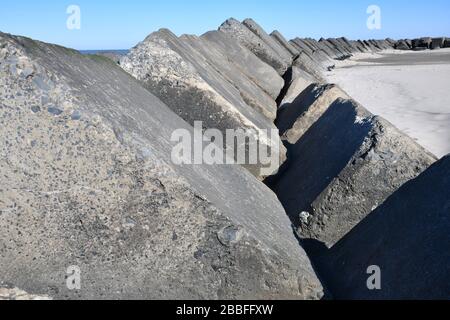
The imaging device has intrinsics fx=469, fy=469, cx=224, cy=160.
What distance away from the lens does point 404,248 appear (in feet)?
5.33

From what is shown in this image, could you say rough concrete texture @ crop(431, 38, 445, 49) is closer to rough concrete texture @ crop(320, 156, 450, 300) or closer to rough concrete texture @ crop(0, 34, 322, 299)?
rough concrete texture @ crop(320, 156, 450, 300)

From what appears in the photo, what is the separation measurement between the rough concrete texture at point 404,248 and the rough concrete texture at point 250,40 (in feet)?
17.3

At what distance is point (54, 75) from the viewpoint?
1603 mm

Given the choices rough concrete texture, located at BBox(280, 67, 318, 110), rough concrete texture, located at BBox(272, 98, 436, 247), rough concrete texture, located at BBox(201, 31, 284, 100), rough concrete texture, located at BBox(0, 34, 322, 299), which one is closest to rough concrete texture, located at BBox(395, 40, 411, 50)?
rough concrete texture, located at BBox(280, 67, 318, 110)

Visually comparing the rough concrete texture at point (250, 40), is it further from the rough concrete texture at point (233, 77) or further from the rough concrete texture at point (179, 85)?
the rough concrete texture at point (179, 85)

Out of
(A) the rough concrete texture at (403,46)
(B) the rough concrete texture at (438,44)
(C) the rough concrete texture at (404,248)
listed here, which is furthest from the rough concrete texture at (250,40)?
(A) the rough concrete texture at (403,46)

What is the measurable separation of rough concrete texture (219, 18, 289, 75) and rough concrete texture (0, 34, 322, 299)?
17.9ft

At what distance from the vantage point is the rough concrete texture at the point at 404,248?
143cm

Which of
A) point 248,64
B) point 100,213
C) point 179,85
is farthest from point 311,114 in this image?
point 100,213

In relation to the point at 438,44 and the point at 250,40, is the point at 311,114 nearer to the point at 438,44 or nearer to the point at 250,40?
the point at 250,40

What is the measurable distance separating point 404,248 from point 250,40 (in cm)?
616

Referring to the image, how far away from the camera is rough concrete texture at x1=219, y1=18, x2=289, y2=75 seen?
7103 mm
